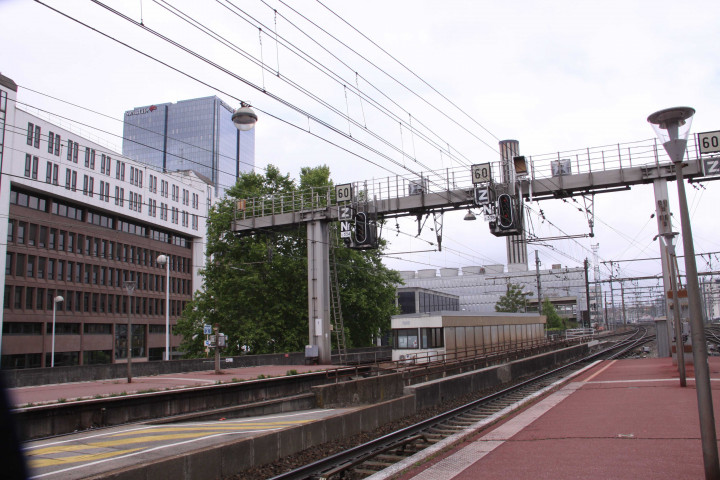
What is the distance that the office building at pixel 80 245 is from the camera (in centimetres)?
5006

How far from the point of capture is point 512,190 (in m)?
26.4

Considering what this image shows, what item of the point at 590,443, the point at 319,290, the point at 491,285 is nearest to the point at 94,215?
the point at 319,290

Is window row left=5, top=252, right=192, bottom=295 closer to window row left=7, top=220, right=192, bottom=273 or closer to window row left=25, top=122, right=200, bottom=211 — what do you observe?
window row left=7, top=220, right=192, bottom=273

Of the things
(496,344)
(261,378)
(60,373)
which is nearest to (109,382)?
(60,373)

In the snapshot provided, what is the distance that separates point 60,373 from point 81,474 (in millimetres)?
16748

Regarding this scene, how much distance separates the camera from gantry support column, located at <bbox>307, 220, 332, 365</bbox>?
29016 mm

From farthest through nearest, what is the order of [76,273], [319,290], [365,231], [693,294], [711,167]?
[76,273]
[319,290]
[365,231]
[711,167]
[693,294]

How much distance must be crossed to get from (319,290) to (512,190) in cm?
1097

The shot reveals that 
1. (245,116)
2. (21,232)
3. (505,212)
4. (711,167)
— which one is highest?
(21,232)

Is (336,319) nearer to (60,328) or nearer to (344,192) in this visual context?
(344,192)

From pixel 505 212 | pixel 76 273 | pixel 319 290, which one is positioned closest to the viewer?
pixel 505 212

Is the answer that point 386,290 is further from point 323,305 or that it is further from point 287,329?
point 323,305

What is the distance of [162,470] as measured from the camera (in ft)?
25.3

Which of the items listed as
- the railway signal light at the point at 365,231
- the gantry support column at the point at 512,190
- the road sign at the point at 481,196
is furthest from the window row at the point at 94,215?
the gantry support column at the point at 512,190
